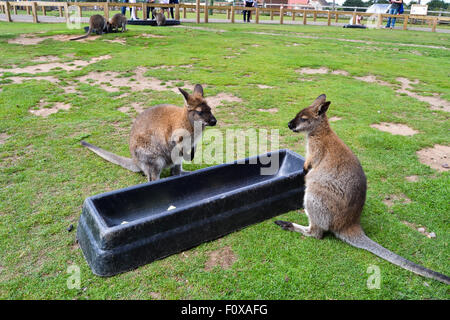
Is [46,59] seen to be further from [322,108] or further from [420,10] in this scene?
[420,10]

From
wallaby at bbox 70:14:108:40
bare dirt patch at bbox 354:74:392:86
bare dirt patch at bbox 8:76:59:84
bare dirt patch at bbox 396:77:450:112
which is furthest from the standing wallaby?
wallaby at bbox 70:14:108:40

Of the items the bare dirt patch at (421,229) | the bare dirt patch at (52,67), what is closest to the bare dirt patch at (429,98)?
the bare dirt patch at (421,229)

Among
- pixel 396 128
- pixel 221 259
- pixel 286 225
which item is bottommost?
pixel 221 259

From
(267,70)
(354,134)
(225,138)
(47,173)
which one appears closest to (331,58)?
(267,70)

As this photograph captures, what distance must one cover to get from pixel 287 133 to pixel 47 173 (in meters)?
3.38

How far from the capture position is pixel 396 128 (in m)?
5.55

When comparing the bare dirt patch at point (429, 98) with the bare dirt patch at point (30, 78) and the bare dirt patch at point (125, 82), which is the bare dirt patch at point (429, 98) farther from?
the bare dirt patch at point (30, 78)

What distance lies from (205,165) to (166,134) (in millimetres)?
928

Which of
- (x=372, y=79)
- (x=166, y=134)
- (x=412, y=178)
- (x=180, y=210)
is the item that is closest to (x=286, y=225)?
(x=180, y=210)

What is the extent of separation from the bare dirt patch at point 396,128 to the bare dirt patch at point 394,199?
2007 millimetres

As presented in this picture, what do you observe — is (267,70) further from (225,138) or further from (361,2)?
(361,2)

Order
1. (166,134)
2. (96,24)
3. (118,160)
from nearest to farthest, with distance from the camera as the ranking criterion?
(166,134), (118,160), (96,24)

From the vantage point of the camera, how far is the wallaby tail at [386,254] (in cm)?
238

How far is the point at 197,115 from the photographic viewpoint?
3.60 m
